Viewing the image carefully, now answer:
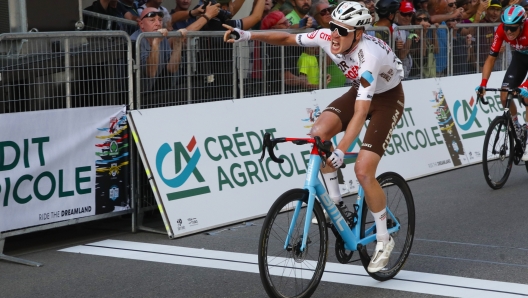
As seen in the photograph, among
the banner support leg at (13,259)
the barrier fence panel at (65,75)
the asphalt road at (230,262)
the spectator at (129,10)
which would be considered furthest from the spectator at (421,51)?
the banner support leg at (13,259)

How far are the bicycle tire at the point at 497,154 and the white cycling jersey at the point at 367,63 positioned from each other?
13.1ft

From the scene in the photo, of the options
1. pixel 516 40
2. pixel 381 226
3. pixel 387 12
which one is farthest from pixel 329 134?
pixel 387 12

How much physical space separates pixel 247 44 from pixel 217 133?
1.31 meters

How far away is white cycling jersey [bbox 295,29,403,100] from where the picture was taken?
5805mm

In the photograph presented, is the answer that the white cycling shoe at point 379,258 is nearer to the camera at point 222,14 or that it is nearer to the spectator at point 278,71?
the spectator at point 278,71

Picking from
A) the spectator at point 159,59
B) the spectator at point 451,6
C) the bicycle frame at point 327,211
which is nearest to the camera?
the bicycle frame at point 327,211

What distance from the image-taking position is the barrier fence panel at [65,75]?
23.2ft

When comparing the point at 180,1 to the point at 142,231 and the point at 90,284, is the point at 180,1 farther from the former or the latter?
the point at 90,284

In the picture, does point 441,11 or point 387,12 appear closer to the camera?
point 387,12

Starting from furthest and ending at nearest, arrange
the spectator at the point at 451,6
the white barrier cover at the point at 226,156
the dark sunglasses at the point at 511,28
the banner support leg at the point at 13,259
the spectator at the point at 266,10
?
the spectator at the point at 451,6 → the spectator at the point at 266,10 → the dark sunglasses at the point at 511,28 → the white barrier cover at the point at 226,156 → the banner support leg at the point at 13,259

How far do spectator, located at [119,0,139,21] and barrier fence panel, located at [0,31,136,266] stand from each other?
1849 millimetres

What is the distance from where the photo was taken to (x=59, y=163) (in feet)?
24.4

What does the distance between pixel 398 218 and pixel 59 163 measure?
3.06m

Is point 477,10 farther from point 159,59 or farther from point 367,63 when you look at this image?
point 367,63
